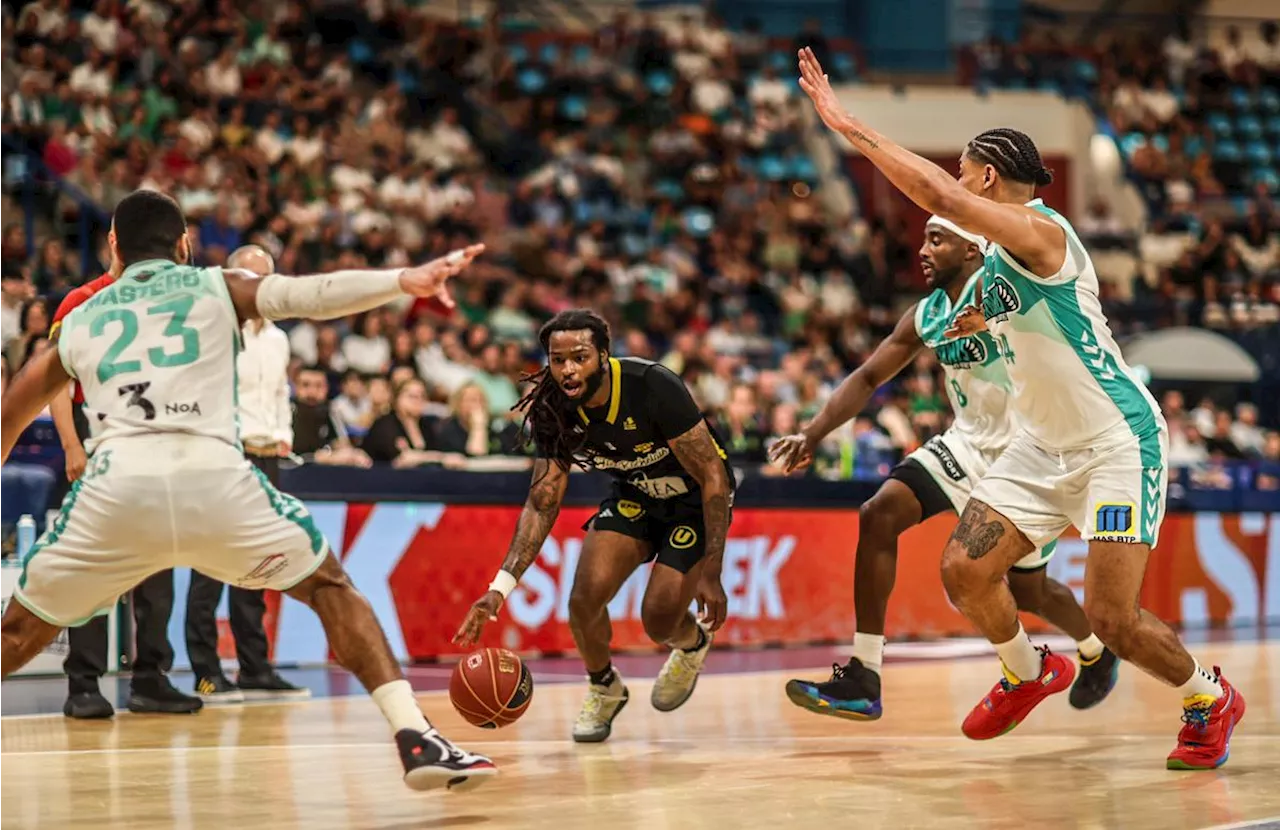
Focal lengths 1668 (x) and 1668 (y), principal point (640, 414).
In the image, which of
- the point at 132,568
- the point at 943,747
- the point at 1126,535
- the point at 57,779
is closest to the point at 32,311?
the point at 57,779

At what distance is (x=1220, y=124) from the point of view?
25.5 metres

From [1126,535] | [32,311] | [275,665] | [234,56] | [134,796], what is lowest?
[275,665]

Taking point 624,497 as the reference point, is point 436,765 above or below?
below

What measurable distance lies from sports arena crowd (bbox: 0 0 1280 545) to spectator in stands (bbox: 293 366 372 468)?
23 mm

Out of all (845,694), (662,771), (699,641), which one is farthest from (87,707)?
(845,694)

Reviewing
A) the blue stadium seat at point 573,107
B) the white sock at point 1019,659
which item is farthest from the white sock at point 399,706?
the blue stadium seat at point 573,107

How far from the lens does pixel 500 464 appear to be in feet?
40.0

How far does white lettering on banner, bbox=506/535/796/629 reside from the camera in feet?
39.3

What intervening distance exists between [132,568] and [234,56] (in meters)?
14.1

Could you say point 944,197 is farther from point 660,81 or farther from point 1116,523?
point 660,81

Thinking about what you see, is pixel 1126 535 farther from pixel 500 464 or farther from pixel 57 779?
pixel 500 464

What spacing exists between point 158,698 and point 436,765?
405cm

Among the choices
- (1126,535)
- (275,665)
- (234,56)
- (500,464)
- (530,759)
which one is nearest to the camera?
(1126,535)

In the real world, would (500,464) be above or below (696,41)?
below
